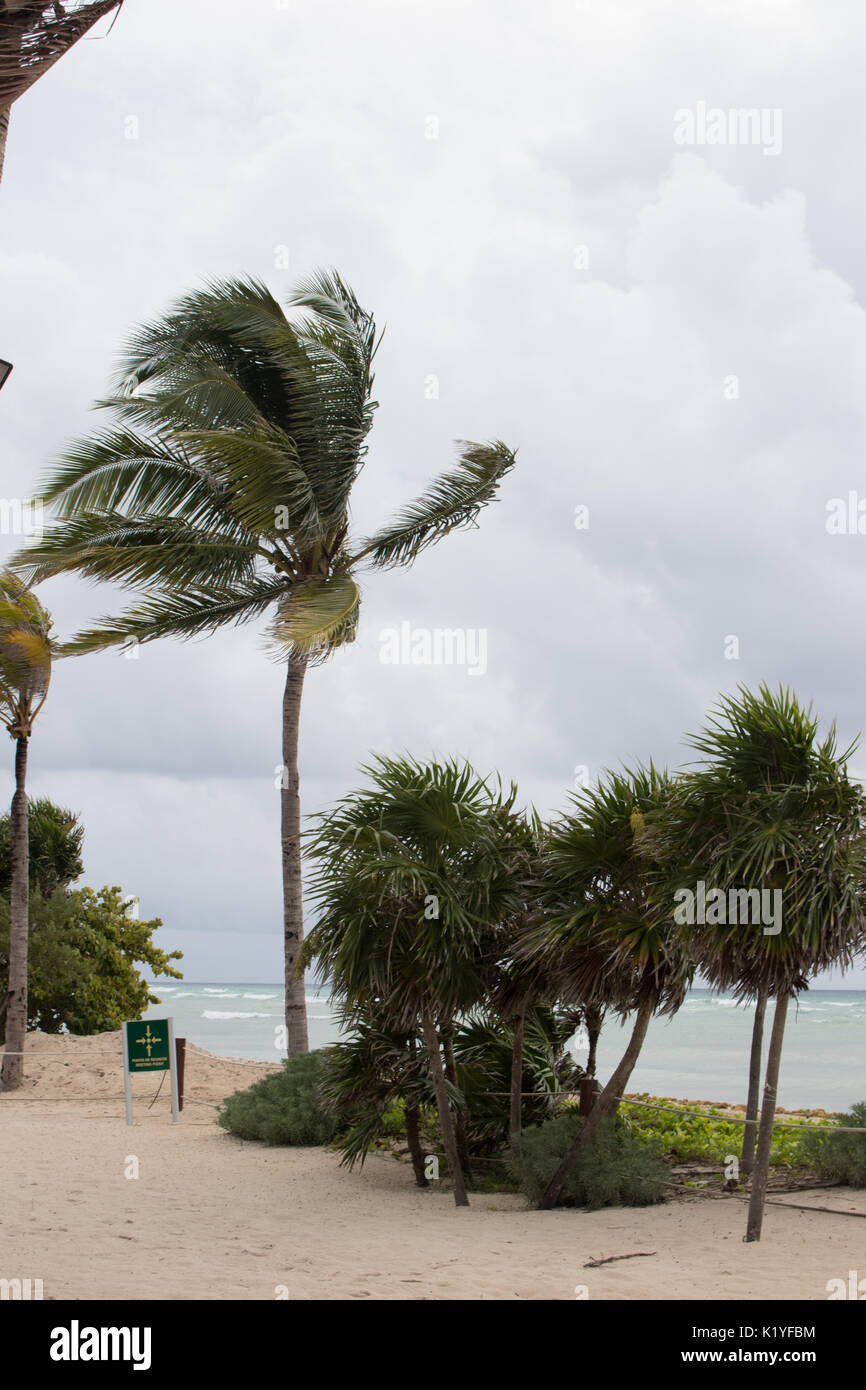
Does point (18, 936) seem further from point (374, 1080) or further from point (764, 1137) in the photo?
point (764, 1137)

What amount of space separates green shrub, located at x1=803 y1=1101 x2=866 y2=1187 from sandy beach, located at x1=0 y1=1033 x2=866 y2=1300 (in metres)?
0.19

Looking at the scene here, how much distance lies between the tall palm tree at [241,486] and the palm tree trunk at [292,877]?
0.02 metres

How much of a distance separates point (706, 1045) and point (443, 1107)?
39.2 metres

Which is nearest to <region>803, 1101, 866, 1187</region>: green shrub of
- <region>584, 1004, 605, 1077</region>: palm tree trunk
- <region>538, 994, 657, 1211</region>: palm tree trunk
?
<region>538, 994, 657, 1211</region>: palm tree trunk

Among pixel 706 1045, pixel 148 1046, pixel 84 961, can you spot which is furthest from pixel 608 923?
pixel 706 1045

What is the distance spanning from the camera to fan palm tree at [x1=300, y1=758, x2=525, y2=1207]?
8758 mm

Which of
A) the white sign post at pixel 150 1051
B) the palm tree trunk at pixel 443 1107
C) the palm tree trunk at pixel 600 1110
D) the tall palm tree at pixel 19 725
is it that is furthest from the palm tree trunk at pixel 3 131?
the tall palm tree at pixel 19 725

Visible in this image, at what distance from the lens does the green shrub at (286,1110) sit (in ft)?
40.2

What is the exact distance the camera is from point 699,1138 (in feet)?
37.2

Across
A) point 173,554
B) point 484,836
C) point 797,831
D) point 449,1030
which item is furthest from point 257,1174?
point 173,554

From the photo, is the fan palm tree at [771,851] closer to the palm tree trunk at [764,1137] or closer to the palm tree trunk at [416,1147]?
the palm tree trunk at [764,1137]

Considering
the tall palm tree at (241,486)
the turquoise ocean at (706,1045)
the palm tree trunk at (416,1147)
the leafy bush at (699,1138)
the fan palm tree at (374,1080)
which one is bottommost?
the turquoise ocean at (706,1045)

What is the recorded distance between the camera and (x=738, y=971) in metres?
7.56

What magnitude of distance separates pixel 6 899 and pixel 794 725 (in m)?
18.6
